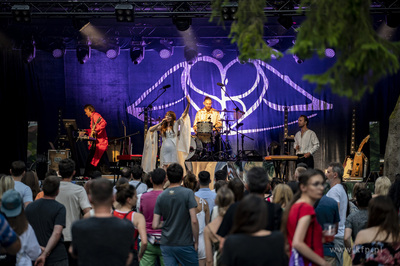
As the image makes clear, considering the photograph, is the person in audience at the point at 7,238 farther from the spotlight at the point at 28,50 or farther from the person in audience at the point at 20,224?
the spotlight at the point at 28,50

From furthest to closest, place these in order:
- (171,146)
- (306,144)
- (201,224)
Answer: (171,146), (306,144), (201,224)

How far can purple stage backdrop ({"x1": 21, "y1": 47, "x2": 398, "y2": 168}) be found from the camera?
1925cm

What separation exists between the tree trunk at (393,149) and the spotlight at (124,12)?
23.4 feet

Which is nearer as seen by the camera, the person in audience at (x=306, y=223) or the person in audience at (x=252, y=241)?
the person in audience at (x=252, y=241)

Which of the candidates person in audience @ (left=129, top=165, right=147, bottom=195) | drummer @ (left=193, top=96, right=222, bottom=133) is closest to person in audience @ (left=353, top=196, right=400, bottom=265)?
person in audience @ (left=129, top=165, right=147, bottom=195)

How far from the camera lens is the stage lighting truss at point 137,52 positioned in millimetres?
19344

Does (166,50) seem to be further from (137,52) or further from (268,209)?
(268,209)

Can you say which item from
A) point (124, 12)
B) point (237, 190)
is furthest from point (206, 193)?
point (124, 12)

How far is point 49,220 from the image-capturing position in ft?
20.1

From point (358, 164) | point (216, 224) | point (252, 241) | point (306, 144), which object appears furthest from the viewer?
point (358, 164)

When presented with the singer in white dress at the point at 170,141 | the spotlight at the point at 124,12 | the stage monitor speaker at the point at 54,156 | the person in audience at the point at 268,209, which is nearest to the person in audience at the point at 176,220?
the person in audience at the point at 268,209

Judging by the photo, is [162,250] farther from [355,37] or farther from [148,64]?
[148,64]

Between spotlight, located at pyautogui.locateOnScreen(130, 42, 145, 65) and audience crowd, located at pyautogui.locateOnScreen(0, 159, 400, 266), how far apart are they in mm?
12042

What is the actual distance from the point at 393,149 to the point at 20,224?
9.71 m
